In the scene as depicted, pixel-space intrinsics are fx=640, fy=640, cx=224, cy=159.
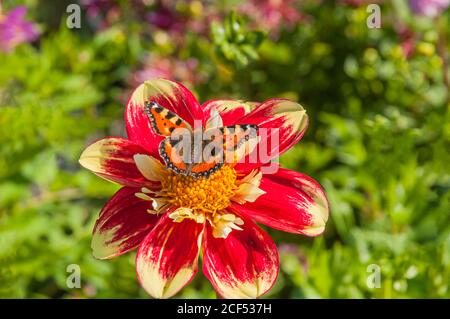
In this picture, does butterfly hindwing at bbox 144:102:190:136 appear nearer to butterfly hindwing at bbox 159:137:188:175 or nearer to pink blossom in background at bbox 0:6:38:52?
butterfly hindwing at bbox 159:137:188:175

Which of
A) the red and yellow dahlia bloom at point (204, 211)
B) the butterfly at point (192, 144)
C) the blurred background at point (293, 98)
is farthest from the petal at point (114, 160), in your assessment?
the blurred background at point (293, 98)

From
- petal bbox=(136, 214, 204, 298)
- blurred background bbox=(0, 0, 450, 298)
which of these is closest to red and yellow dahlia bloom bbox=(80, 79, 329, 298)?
petal bbox=(136, 214, 204, 298)

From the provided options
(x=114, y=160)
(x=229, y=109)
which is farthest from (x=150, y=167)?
(x=229, y=109)

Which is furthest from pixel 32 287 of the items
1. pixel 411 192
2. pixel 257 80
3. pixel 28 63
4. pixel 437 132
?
pixel 437 132

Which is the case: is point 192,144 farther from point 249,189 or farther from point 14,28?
point 14,28
